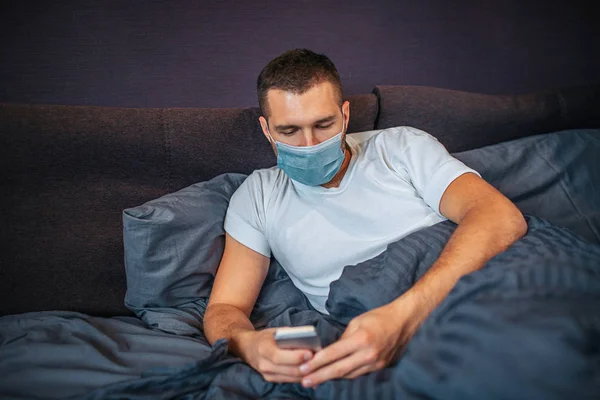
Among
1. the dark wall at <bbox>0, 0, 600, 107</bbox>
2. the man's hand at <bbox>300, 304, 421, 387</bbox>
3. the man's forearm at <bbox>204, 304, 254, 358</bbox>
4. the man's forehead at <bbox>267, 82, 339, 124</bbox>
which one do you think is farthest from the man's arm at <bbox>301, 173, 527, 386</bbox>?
the dark wall at <bbox>0, 0, 600, 107</bbox>

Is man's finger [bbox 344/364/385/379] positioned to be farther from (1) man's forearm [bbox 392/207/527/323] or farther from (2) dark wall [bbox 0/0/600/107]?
(2) dark wall [bbox 0/0/600/107]

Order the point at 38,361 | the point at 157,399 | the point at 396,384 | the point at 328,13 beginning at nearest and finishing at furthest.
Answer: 1. the point at 396,384
2. the point at 157,399
3. the point at 38,361
4. the point at 328,13

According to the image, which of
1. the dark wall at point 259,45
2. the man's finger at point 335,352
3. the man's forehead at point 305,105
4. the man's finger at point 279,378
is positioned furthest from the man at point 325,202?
the dark wall at point 259,45

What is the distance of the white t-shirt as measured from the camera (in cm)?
130

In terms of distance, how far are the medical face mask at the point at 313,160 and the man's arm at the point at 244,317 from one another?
0.84 ft

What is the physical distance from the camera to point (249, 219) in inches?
55.1

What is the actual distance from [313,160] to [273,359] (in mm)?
526

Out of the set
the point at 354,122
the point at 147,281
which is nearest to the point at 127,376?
the point at 147,281

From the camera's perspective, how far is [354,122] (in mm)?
1592

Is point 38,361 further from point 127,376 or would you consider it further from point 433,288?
point 433,288

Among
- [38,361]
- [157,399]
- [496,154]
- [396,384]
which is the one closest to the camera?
[396,384]

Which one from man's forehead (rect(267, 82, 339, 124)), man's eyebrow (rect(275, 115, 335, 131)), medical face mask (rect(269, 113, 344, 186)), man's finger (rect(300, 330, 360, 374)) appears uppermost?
man's forehead (rect(267, 82, 339, 124))

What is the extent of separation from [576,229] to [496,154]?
0.31 meters

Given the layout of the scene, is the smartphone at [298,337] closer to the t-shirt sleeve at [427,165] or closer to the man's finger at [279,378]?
the man's finger at [279,378]
